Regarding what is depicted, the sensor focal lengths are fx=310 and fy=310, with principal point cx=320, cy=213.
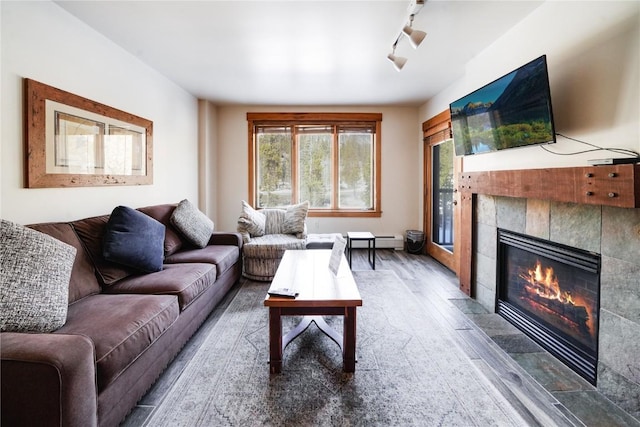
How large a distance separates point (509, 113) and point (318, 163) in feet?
11.7

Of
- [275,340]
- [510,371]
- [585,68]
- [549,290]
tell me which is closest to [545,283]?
[549,290]

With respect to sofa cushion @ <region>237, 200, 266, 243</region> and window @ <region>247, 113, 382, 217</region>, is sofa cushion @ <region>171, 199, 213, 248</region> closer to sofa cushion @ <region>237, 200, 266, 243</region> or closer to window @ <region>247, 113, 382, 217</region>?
sofa cushion @ <region>237, 200, 266, 243</region>

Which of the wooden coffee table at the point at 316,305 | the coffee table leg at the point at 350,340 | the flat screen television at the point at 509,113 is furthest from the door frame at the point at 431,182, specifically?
the coffee table leg at the point at 350,340

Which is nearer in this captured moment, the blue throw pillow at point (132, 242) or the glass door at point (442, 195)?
the blue throw pillow at point (132, 242)

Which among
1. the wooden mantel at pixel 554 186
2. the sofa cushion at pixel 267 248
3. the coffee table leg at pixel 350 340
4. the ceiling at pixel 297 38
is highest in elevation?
the ceiling at pixel 297 38

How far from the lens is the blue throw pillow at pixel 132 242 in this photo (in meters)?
2.32

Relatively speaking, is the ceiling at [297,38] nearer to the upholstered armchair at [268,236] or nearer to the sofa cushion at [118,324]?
the upholstered armchair at [268,236]

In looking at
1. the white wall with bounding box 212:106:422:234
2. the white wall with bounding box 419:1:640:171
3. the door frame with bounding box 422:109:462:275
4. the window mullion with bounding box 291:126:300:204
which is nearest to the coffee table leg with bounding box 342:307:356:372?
the white wall with bounding box 419:1:640:171

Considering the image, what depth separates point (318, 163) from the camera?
18.3ft

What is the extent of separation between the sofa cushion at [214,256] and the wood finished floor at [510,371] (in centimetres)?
40

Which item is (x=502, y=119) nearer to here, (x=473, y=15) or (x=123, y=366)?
(x=473, y=15)

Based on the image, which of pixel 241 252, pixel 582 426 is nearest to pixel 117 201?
pixel 241 252

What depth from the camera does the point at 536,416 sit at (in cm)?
161

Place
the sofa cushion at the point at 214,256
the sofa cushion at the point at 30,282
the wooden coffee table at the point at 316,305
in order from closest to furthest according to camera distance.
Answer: the sofa cushion at the point at 30,282 → the wooden coffee table at the point at 316,305 → the sofa cushion at the point at 214,256
